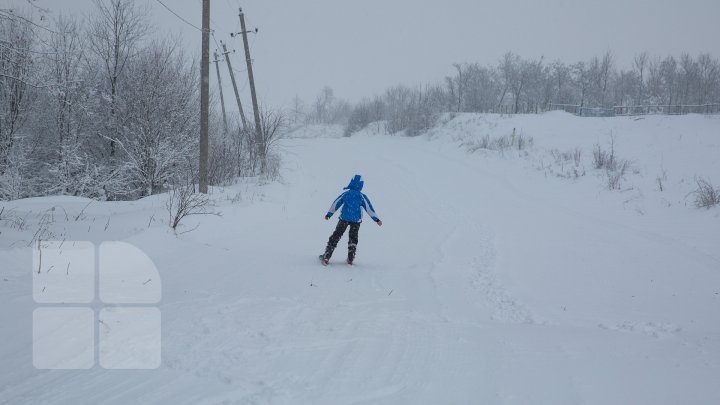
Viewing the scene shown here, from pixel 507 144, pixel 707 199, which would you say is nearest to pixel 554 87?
pixel 507 144

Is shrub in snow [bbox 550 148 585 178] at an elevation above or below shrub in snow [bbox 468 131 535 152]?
below

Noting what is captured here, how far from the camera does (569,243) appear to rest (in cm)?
907

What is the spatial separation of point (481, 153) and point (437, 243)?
52.7 ft

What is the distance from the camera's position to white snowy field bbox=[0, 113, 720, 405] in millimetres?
3113

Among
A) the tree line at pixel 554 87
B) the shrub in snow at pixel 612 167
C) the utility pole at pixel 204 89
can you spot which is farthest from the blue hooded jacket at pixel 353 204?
the tree line at pixel 554 87

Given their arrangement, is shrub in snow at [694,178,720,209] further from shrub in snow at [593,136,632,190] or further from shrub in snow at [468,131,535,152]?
shrub in snow at [468,131,535,152]

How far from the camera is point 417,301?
5.59m

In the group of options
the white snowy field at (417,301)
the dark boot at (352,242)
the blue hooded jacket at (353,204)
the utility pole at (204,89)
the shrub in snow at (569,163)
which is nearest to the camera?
the white snowy field at (417,301)

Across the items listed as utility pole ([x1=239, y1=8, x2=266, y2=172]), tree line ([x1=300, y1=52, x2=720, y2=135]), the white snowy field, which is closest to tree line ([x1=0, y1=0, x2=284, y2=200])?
utility pole ([x1=239, y1=8, x2=266, y2=172])

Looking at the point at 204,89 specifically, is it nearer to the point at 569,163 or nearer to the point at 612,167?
the point at 612,167

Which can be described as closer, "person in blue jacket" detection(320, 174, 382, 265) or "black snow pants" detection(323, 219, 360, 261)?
"black snow pants" detection(323, 219, 360, 261)

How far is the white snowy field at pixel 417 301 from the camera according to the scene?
311 cm

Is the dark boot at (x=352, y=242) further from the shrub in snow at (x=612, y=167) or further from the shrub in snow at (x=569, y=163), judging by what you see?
the shrub in snow at (x=569, y=163)

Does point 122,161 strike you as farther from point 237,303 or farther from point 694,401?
point 694,401
